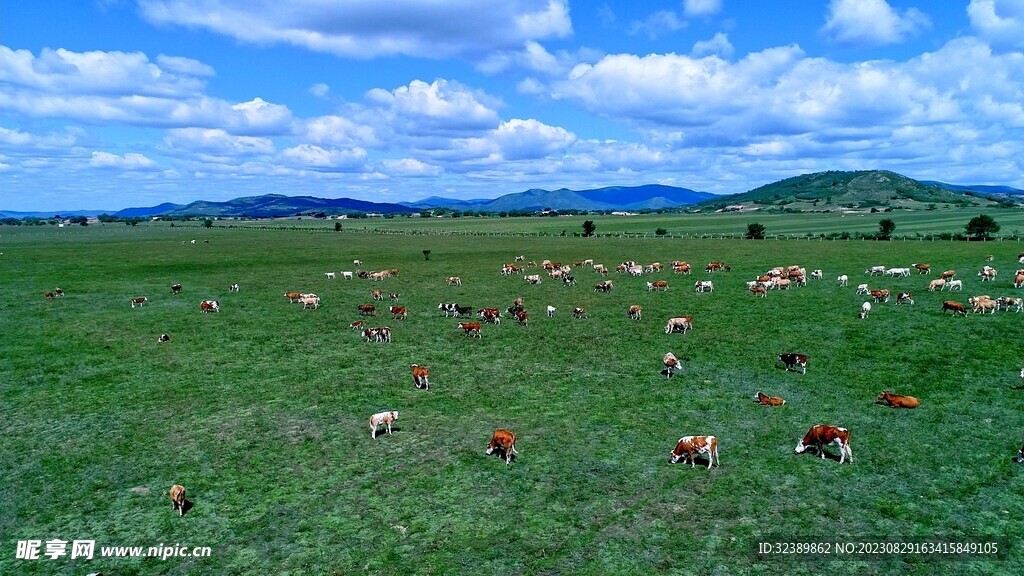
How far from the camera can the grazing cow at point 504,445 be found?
13273 millimetres

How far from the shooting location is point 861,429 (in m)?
14.6

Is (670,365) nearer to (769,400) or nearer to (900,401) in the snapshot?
(769,400)

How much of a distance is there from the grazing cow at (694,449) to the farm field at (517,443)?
0.33m

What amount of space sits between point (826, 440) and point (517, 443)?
7489mm

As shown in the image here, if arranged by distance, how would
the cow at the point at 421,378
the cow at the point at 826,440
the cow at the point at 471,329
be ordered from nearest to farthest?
the cow at the point at 826,440 < the cow at the point at 421,378 < the cow at the point at 471,329

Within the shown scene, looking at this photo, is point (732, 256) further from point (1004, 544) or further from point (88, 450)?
point (88, 450)

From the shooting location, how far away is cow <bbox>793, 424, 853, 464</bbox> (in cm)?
1275

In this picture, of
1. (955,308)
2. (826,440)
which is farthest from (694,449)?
(955,308)

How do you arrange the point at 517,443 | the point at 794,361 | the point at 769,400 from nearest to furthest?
1. the point at 517,443
2. the point at 769,400
3. the point at 794,361

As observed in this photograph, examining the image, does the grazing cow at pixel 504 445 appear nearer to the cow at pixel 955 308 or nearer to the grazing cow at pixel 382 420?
the grazing cow at pixel 382 420

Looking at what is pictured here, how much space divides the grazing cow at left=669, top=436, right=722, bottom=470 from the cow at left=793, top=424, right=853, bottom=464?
220 cm

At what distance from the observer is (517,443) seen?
14273 mm

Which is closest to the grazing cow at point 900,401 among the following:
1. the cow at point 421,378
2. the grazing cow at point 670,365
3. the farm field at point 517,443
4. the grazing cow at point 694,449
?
the farm field at point 517,443

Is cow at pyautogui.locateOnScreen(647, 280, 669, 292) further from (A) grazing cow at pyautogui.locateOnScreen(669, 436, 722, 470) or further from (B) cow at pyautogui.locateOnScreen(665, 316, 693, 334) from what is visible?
(A) grazing cow at pyautogui.locateOnScreen(669, 436, 722, 470)
